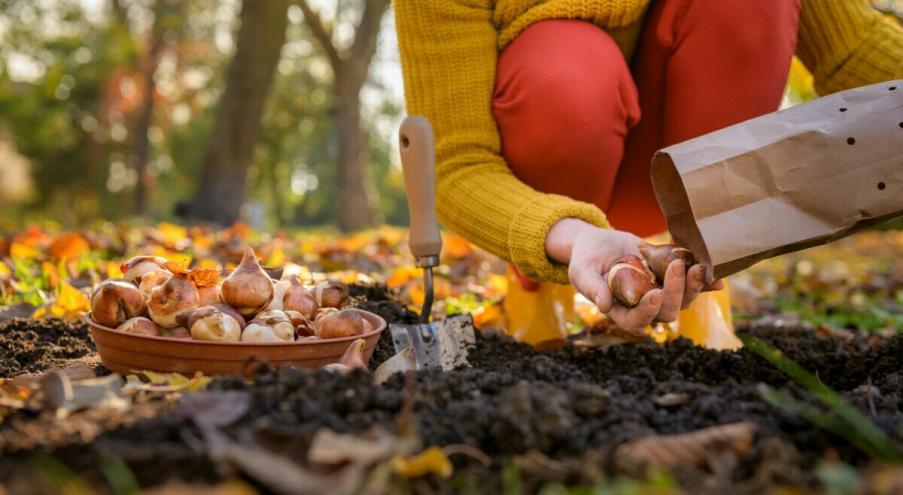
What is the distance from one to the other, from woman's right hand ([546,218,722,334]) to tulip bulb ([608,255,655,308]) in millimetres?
15

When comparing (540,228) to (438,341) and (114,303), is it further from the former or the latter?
(114,303)

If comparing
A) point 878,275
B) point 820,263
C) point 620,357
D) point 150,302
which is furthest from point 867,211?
point 820,263

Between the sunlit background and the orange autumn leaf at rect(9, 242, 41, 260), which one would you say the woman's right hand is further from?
the sunlit background

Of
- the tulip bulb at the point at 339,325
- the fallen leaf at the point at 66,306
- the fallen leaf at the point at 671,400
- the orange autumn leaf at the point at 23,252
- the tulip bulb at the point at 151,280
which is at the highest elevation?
the tulip bulb at the point at 151,280

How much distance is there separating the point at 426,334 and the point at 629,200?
3.62 ft

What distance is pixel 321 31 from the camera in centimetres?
1102

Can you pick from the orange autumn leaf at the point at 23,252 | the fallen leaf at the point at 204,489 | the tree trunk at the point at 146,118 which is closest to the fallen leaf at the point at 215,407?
the fallen leaf at the point at 204,489

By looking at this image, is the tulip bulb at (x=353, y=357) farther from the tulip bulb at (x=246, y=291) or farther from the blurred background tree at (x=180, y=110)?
the blurred background tree at (x=180, y=110)

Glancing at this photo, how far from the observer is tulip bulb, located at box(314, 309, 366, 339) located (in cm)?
157

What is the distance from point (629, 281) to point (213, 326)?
2.48ft

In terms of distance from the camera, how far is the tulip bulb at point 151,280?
1621mm

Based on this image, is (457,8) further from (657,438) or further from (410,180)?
(657,438)

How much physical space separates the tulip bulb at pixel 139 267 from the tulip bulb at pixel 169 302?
0.48ft

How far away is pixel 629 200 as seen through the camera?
8.61 ft
